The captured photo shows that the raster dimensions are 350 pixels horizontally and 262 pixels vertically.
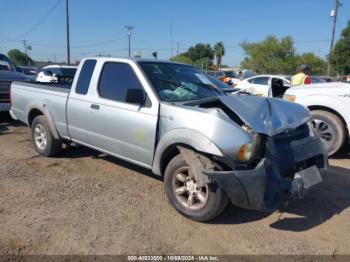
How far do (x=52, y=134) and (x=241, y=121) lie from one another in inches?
135

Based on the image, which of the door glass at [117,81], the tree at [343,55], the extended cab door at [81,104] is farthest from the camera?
the tree at [343,55]

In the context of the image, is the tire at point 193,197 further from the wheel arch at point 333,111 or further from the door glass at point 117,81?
the wheel arch at point 333,111

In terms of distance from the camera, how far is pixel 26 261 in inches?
115

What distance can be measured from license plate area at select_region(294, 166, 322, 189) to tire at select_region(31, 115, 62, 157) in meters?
4.00

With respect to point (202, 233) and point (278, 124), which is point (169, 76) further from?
point (202, 233)

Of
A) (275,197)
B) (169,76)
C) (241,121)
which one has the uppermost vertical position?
(169,76)

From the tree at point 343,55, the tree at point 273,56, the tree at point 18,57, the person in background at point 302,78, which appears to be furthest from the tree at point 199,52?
the person in background at point 302,78

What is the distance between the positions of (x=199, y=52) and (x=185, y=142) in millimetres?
95229

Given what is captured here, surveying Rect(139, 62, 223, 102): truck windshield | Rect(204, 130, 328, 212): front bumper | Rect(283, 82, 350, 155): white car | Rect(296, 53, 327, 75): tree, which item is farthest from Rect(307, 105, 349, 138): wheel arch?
Rect(296, 53, 327, 75): tree

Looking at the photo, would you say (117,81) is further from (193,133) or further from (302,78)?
(302,78)

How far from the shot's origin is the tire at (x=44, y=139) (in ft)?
18.7

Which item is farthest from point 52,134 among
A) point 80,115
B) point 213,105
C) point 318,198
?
point 318,198

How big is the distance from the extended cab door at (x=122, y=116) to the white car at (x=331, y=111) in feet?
11.9

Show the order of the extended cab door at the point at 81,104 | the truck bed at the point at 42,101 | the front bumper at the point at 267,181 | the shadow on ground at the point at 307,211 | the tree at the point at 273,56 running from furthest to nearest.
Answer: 1. the tree at the point at 273,56
2. the truck bed at the point at 42,101
3. the extended cab door at the point at 81,104
4. the shadow on ground at the point at 307,211
5. the front bumper at the point at 267,181
